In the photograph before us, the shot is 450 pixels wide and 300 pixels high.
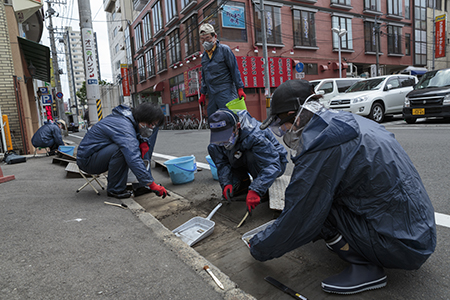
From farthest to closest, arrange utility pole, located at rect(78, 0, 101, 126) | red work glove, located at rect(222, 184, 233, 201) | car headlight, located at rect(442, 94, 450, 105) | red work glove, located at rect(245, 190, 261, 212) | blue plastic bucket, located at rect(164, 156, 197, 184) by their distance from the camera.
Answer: car headlight, located at rect(442, 94, 450, 105) → utility pole, located at rect(78, 0, 101, 126) → blue plastic bucket, located at rect(164, 156, 197, 184) → red work glove, located at rect(222, 184, 233, 201) → red work glove, located at rect(245, 190, 261, 212)

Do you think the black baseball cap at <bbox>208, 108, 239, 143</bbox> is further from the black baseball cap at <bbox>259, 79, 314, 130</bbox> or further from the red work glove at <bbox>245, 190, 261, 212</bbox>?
the black baseball cap at <bbox>259, 79, 314, 130</bbox>

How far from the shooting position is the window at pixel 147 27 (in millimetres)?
29531

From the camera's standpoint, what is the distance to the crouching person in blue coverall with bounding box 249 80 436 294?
1.47m

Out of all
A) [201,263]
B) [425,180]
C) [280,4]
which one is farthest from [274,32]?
[201,263]

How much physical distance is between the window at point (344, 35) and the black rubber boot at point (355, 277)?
25274mm

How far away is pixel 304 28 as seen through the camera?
22.2 metres

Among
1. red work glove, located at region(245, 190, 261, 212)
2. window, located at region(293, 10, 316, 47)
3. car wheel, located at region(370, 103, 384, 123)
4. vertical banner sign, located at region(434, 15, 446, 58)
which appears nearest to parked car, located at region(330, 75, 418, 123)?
car wheel, located at region(370, 103, 384, 123)

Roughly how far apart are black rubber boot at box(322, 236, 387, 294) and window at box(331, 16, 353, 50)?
25.3 meters

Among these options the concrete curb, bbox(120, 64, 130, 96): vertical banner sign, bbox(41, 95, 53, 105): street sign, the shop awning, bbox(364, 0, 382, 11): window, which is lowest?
the concrete curb

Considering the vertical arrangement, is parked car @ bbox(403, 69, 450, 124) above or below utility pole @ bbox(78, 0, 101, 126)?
below

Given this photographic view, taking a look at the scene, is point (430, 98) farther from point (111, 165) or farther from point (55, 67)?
point (55, 67)

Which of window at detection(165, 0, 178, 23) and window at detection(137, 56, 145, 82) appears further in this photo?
window at detection(137, 56, 145, 82)

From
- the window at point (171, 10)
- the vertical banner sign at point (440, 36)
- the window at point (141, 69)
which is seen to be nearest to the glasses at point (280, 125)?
the window at point (171, 10)

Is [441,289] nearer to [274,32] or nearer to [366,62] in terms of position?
[274,32]
